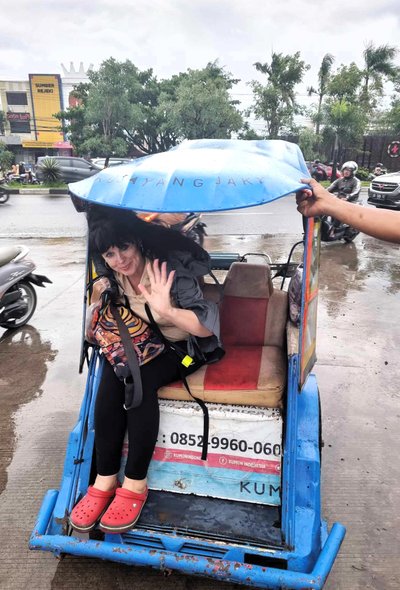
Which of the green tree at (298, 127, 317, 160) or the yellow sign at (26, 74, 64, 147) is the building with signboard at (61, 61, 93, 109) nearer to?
the yellow sign at (26, 74, 64, 147)

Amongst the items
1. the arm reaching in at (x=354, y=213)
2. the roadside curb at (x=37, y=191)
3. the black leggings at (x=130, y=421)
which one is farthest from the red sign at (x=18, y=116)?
the arm reaching in at (x=354, y=213)

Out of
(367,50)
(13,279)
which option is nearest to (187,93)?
(367,50)

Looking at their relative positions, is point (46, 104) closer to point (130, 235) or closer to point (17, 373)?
point (17, 373)

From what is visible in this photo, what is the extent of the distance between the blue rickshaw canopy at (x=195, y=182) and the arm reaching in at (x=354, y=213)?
0.28 feet

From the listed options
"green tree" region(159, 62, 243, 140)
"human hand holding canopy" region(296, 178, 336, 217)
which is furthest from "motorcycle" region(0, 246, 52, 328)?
"green tree" region(159, 62, 243, 140)

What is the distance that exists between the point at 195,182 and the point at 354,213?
631 mm

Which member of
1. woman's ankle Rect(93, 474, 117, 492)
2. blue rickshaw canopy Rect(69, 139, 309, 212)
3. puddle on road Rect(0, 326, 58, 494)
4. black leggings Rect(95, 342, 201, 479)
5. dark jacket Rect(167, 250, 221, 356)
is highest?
blue rickshaw canopy Rect(69, 139, 309, 212)

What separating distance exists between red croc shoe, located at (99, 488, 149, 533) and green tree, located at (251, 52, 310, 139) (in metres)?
25.5

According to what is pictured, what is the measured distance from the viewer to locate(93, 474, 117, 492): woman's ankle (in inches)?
76.2

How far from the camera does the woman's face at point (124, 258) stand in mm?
1909

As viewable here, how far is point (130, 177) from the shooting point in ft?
5.15

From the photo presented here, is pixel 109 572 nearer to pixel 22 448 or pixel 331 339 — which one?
pixel 22 448

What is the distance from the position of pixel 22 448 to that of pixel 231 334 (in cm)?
150

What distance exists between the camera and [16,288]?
170 inches
